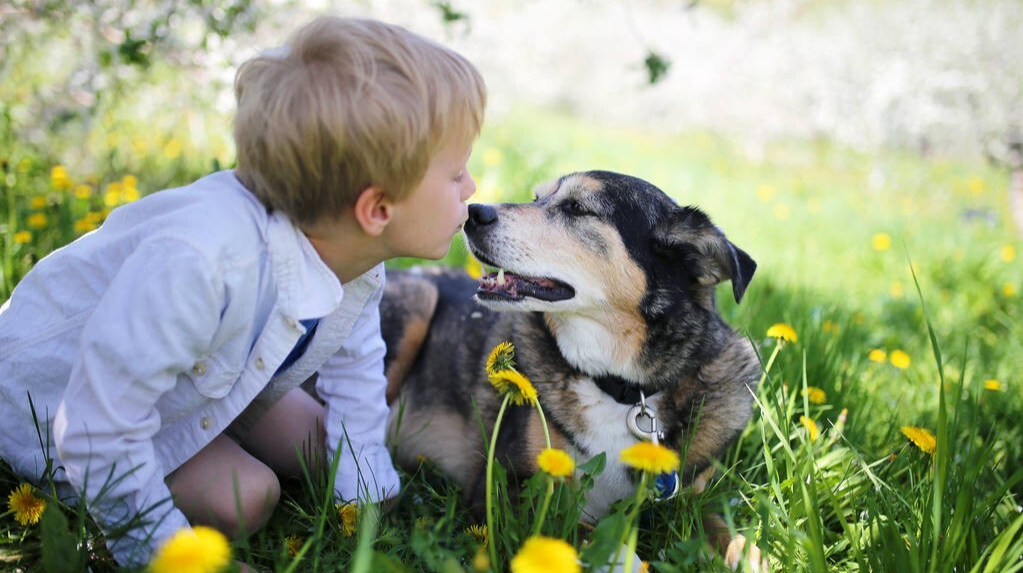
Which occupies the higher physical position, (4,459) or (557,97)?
(4,459)

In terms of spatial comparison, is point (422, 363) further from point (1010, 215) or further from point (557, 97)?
point (557, 97)

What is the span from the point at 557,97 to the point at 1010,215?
964 centimetres

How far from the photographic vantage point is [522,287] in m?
2.61

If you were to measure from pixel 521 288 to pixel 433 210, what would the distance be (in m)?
0.59

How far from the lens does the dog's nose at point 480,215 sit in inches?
102

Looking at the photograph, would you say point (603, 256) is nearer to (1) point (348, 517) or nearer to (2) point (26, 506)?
(1) point (348, 517)

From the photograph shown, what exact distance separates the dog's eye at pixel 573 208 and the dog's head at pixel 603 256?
0.07 meters

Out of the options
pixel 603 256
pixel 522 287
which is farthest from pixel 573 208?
pixel 522 287

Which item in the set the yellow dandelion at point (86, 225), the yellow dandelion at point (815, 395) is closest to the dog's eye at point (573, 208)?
the yellow dandelion at point (815, 395)

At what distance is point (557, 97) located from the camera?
16.2m

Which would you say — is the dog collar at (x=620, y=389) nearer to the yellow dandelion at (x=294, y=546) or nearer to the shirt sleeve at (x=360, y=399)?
→ the shirt sleeve at (x=360, y=399)

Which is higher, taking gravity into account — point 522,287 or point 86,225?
point 522,287

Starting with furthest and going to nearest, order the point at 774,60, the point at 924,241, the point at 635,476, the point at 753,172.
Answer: the point at 774,60
the point at 753,172
the point at 924,241
the point at 635,476

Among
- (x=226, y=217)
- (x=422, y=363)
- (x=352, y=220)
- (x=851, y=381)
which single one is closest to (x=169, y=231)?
(x=226, y=217)
